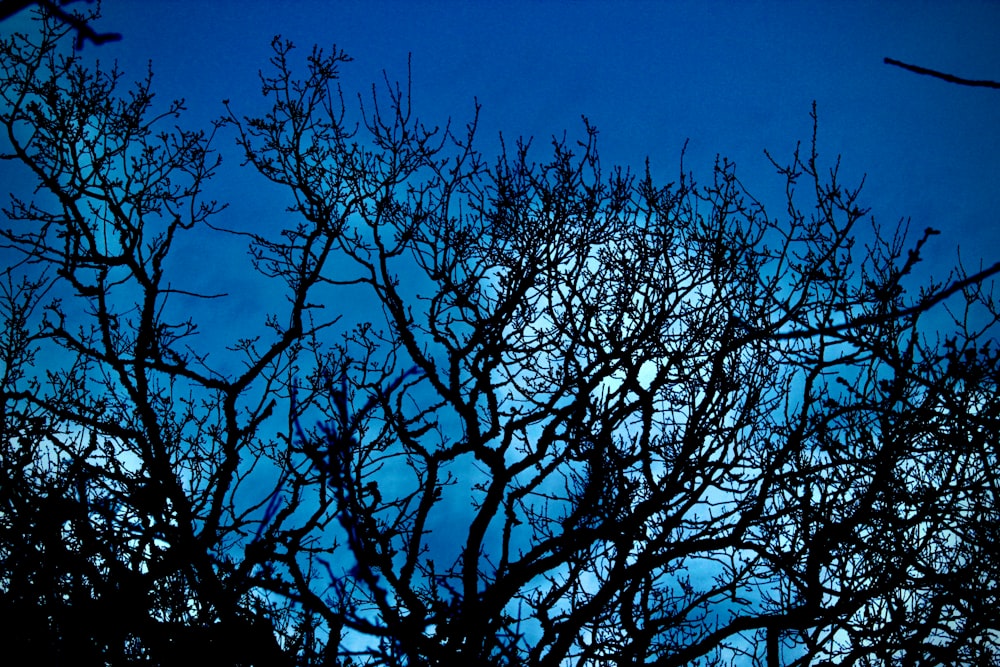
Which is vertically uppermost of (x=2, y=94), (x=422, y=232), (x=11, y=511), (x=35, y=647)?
(x=2, y=94)

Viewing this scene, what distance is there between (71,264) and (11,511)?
10.7 ft

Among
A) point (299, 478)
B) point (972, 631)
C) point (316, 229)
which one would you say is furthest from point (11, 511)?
A: point (972, 631)

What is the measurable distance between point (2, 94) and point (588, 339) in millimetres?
7048

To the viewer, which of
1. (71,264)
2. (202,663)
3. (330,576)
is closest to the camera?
(330,576)

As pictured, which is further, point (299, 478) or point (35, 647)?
point (299, 478)

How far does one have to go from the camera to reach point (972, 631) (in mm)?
4254

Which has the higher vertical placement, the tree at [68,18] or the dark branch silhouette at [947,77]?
the dark branch silhouette at [947,77]

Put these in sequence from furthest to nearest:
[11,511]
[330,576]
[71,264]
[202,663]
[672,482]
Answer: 1. [71,264]
2. [672,482]
3. [202,663]
4. [11,511]
5. [330,576]

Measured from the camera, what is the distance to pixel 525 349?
277 inches

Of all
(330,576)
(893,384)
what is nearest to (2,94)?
(330,576)

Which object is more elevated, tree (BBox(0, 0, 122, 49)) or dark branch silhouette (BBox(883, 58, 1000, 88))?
dark branch silhouette (BBox(883, 58, 1000, 88))

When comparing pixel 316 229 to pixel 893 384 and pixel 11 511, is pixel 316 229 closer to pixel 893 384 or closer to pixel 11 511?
pixel 11 511

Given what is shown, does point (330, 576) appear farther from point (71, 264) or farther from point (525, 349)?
point (71, 264)

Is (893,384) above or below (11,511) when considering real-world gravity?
above
